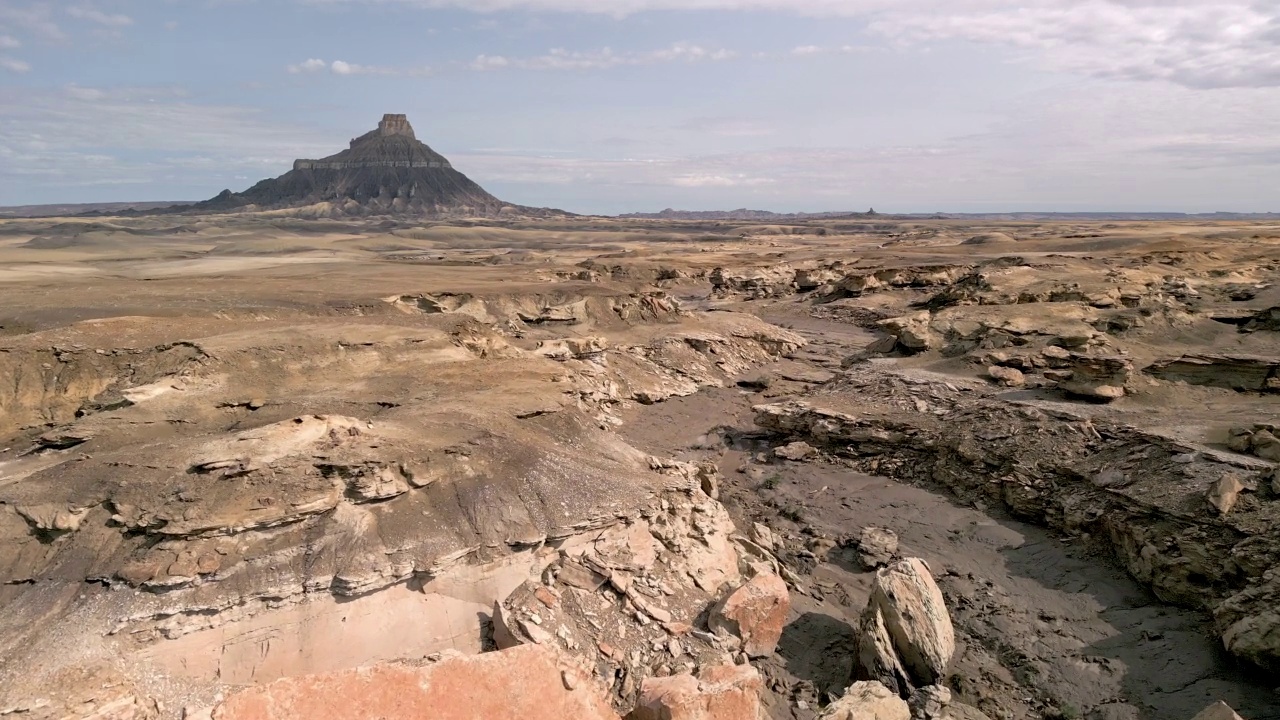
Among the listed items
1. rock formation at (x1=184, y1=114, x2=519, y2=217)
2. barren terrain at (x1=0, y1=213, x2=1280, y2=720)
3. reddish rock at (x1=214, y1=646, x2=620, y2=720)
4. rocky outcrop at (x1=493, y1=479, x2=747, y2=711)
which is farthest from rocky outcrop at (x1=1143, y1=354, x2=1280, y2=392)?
rock formation at (x1=184, y1=114, x2=519, y2=217)

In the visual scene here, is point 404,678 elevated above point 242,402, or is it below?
below

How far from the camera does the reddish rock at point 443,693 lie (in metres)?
6.63

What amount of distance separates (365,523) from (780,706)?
611cm

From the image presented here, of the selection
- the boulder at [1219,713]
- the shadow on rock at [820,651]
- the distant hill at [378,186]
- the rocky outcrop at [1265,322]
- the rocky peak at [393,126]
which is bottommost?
the shadow on rock at [820,651]

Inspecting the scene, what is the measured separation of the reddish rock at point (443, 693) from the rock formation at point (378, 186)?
15513 centimetres

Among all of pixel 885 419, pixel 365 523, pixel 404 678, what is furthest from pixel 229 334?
pixel 885 419

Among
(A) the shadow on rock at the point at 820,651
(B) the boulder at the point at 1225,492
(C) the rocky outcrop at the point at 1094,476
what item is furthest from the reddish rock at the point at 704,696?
(B) the boulder at the point at 1225,492

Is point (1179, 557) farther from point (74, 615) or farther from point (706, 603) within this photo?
point (74, 615)

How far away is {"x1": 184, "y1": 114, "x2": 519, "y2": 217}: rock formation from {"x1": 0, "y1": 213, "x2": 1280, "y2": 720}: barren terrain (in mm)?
144768

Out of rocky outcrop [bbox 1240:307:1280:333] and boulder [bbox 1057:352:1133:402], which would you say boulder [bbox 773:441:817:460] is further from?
Result: rocky outcrop [bbox 1240:307:1280:333]

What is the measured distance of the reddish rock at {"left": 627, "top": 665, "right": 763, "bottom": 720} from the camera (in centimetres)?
752

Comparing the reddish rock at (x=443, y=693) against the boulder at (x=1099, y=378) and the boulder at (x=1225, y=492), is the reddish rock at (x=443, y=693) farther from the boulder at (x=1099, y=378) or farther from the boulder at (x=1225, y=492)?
the boulder at (x=1099, y=378)

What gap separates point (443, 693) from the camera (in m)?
6.99

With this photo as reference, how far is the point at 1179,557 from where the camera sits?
10.5 meters
